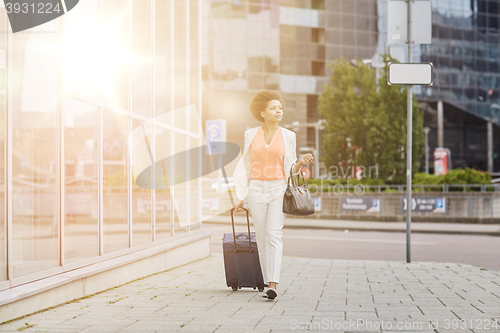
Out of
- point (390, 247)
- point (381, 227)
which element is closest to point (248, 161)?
point (390, 247)

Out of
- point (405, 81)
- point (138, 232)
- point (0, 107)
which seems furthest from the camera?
point (405, 81)

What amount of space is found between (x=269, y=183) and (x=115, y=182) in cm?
280

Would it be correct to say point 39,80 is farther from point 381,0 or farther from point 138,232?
point 381,0

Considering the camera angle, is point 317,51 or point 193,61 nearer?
point 193,61

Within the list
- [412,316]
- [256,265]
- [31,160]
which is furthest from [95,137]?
[412,316]

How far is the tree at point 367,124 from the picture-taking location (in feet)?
89.7

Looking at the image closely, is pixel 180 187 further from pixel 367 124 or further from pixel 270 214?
pixel 367 124

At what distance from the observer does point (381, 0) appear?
55.3 meters

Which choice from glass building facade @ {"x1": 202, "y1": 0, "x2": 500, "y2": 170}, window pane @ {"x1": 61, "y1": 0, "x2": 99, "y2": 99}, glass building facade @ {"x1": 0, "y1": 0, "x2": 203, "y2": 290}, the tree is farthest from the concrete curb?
glass building facade @ {"x1": 202, "y1": 0, "x2": 500, "y2": 170}

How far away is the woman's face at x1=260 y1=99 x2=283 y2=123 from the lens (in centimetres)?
629

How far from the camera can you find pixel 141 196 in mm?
8859

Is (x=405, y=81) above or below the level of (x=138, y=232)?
above

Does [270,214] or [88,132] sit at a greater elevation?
[88,132]

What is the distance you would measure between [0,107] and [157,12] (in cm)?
459
